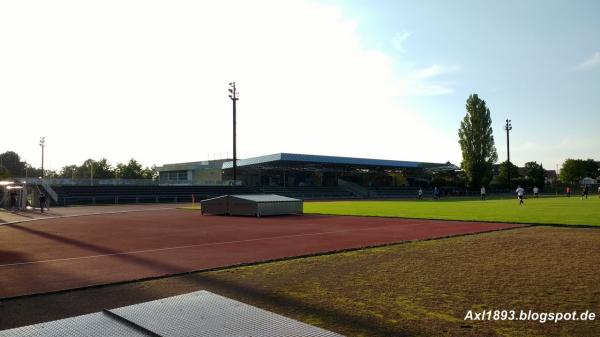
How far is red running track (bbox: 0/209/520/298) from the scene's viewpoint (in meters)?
8.45

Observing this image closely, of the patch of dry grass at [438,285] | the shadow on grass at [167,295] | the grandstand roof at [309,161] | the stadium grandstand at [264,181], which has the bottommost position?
the shadow on grass at [167,295]

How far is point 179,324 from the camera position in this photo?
4801 millimetres

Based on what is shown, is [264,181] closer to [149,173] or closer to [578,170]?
[149,173]

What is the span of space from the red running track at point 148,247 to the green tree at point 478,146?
5581 cm

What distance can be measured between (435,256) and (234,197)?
16952 mm

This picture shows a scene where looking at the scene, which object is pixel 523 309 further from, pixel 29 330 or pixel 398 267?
pixel 29 330

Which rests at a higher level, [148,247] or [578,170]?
[578,170]

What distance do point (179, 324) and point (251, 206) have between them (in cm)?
1948

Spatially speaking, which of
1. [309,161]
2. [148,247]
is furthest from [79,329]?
[309,161]

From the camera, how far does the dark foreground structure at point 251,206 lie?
24156 mm

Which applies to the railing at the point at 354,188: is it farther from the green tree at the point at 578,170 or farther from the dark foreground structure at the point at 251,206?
the green tree at the point at 578,170

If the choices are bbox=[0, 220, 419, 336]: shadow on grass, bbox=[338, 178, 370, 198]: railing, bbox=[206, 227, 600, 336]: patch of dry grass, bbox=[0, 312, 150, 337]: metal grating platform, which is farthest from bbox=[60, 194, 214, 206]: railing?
bbox=[0, 312, 150, 337]: metal grating platform

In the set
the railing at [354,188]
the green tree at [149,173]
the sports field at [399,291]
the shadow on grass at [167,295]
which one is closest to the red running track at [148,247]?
the shadow on grass at [167,295]

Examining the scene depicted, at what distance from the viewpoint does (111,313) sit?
5234mm
